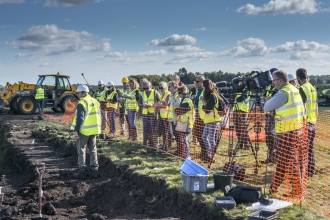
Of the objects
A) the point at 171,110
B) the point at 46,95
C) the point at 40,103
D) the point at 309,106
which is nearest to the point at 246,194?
the point at 309,106

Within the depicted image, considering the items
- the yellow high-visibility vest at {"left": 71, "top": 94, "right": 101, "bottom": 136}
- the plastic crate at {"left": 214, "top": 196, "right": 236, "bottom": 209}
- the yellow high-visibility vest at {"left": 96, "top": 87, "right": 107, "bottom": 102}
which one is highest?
the yellow high-visibility vest at {"left": 96, "top": 87, "right": 107, "bottom": 102}

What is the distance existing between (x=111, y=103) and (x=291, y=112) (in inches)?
344

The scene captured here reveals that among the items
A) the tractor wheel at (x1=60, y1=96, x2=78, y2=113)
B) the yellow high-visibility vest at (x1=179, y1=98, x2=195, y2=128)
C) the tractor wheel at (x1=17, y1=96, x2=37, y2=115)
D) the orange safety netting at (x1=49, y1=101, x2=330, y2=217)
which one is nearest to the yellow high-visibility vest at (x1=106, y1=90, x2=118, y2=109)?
the orange safety netting at (x1=49, y1=101, x2=330, y2=217)

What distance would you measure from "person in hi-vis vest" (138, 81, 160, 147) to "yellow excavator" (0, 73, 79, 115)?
13.4 m

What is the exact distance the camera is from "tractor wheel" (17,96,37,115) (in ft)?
81.4

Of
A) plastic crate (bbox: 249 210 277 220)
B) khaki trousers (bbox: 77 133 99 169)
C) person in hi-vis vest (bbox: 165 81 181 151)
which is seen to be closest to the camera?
plastic crate (bbox: 249 210 277 220)

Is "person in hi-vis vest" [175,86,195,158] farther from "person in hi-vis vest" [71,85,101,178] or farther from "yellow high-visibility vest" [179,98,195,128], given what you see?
"person in hi-vis vest" [71,85,101,178]

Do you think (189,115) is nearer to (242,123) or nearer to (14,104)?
(242,123)

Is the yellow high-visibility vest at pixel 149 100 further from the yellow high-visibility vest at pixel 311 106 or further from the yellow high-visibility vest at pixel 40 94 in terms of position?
the yellow high-visibility vest at pixel 40 94

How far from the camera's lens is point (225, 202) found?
21.9ft

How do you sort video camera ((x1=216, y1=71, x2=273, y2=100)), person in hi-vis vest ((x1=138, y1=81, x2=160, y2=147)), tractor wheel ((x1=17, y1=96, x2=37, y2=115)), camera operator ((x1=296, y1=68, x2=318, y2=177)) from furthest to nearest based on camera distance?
tractor wheel ((x1=17, y1=96, x2=37, y2=115)) < person in hi-vis vest ((x1=138, y1=81, x2=160, y2=147)) < camera operator ((x1=296, y1=68, x2=318, y2=177)) < video camera ((x1=216, y1=71, x2=273, y2=100))

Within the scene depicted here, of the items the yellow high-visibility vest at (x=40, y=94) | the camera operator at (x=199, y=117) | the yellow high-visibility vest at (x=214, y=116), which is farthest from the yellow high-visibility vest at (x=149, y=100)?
the yellow high-visibility vest at (x=40, y=94)

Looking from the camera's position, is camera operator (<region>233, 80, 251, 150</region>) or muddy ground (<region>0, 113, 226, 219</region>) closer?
muddy ground (<region>0, 113, 226, 219</region>)

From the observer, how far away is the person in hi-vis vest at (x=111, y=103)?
1485 cm
